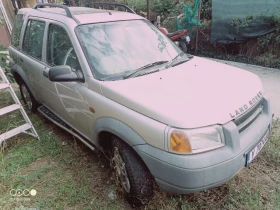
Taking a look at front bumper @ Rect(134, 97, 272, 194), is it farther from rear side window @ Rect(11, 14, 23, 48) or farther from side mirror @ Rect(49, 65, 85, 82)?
rear side window @ Rect(11, 14, 23, 48)

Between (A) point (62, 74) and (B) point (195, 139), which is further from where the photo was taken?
(A) point (62, 74)

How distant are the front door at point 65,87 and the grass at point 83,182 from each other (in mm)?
468

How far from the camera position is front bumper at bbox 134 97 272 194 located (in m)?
1.79

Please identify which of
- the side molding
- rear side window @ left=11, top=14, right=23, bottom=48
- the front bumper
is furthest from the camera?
rear side window @ left=11, top=14, right=23, bottom=48

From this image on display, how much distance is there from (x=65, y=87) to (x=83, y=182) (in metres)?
1.12

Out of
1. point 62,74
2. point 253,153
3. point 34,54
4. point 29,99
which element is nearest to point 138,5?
point 29,99

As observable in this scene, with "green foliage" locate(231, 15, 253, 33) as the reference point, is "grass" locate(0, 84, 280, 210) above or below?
below

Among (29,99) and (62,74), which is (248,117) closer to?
(62,74)

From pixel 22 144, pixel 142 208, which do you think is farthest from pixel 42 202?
pixel 22 144

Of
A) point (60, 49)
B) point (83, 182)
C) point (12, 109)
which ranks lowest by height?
point (83, 182)

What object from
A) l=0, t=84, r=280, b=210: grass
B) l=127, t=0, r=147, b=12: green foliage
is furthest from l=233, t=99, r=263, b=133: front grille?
l=127, t=0, r=147, b=12: green foliage

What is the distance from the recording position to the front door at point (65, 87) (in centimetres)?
270

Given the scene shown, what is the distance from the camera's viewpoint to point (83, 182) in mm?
2773

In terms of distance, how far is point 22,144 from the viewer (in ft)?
11.8
